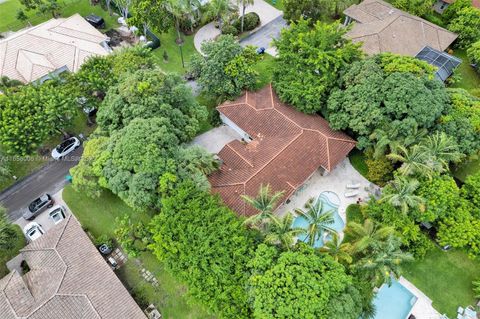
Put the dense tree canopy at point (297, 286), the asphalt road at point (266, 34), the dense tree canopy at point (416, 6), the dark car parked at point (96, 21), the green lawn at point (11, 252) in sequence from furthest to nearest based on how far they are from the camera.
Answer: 1. the dark car parked at point (96, 21)
2. the asphalt road at point (266, 34)
3. the dense tree canopy at point (416, 6)
4. the green lawn at point (11, 252)
5. the dense tree canopy at point (297, 286)

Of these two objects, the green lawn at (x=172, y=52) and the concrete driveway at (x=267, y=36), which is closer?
the green lawn at (x=172, y=52)

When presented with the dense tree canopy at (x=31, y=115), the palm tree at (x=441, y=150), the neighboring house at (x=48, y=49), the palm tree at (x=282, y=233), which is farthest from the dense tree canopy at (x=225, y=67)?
the palm tree at (x=441, y=150)

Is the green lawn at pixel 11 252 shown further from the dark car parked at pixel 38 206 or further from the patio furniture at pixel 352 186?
the patio furniture at pixel 352 186

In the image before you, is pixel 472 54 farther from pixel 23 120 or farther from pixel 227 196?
pixel 23 120

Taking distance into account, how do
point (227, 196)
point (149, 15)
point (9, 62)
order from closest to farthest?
Result: 1. point (227, 196)
2. point (9, 62)
3. point (149, 15)

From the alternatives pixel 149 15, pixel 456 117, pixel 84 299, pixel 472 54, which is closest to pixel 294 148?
pixel 456 117

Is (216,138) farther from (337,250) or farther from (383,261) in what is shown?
(383,261)

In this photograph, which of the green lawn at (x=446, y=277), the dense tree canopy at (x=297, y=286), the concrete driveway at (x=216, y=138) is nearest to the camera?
the dense tree canopy at (x=297, y=286)
